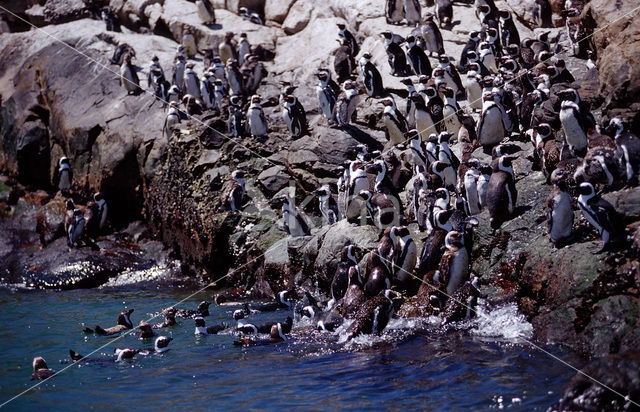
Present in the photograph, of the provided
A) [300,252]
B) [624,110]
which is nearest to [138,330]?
[300,252]

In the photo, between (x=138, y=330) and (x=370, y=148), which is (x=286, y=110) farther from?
(x=138, y=330)

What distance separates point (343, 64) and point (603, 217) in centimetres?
1222

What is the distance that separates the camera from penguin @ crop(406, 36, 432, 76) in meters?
19.9

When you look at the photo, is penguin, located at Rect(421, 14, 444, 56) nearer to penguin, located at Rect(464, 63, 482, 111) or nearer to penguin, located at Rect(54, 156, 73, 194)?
penguin, located at Rect(464, 63, 482, 111)

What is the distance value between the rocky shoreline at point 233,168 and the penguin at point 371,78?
44 centimetres

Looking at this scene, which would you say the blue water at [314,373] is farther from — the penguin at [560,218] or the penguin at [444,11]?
the penguin at [444,11]

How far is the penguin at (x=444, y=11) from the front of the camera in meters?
22.5

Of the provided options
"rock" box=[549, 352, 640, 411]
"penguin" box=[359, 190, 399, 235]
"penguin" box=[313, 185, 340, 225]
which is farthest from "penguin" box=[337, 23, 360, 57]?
"rock" box=[549, 352, 640, 411]

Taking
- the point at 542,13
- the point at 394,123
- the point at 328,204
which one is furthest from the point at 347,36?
the point at 328,204

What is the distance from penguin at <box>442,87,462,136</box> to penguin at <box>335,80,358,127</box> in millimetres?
2174

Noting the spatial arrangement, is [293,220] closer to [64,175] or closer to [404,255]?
[404,255]

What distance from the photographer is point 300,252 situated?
15.3m

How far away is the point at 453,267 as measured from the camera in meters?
11.8

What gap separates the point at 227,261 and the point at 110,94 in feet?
29.6
